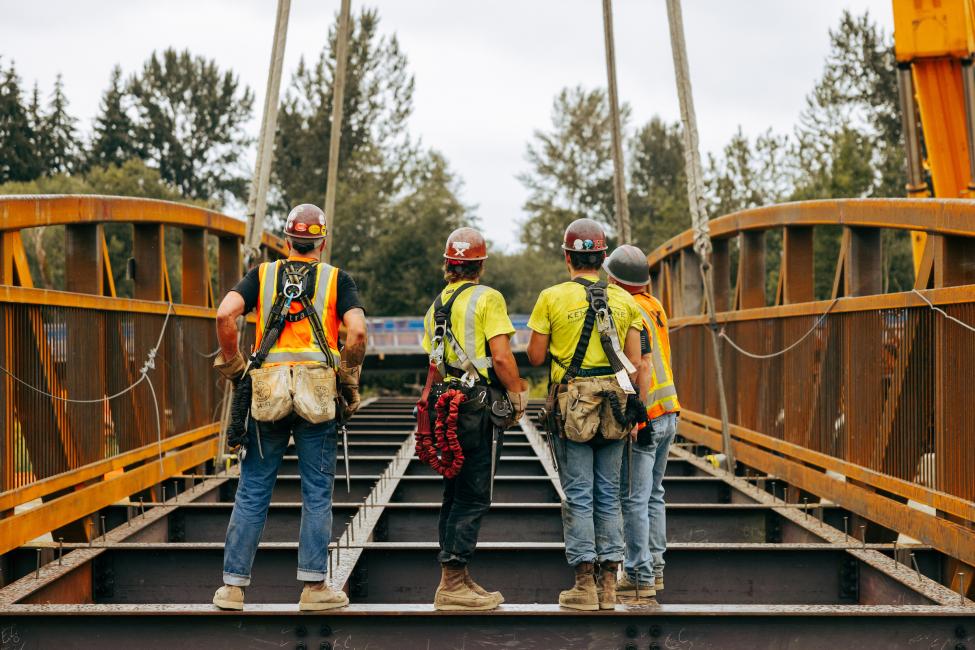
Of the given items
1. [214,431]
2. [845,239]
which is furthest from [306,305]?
[214,431]

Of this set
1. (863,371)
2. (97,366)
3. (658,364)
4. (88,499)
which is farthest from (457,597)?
(97,366)

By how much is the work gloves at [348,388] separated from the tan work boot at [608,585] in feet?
4.68

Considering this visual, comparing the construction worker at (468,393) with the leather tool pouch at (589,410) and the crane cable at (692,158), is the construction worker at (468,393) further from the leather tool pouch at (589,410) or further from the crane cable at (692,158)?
the crane cable at (692,158)

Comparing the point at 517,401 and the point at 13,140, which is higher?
the point at 13,140

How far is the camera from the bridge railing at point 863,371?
6.62 meters

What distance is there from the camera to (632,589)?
6.34m

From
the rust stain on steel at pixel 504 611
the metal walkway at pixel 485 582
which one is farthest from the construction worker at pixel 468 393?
the metal walkway at pixel 485 582

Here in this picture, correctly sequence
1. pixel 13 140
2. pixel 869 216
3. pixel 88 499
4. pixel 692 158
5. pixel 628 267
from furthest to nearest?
1. pixel 13 140
2. pixel 692 158
3. pixel 88 499
4. pixel 869 216
5. pixel 628 267

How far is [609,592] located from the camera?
593 cm

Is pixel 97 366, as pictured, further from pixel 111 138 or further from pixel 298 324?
pixel 111 138

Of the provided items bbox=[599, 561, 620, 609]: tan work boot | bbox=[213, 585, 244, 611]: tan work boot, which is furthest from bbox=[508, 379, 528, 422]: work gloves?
bbox=[213, 585, 244, 611]: tan work boot

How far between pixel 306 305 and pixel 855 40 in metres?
54.4

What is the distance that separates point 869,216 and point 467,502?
3.68 meters

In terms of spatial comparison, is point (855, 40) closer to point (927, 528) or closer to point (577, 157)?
point (577, 157)
